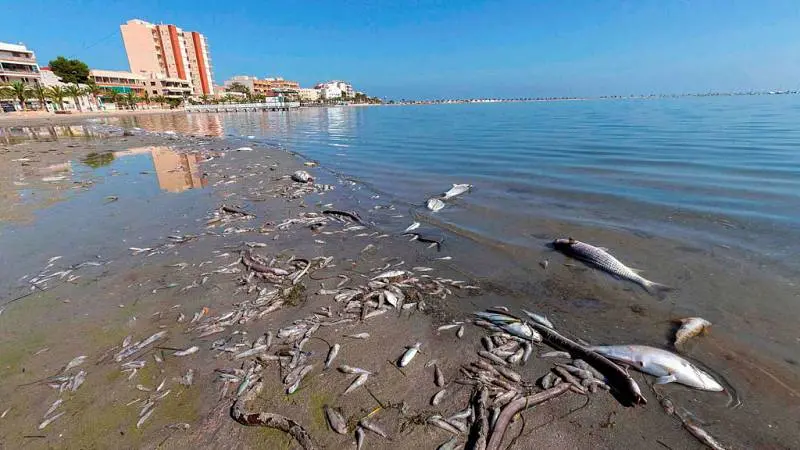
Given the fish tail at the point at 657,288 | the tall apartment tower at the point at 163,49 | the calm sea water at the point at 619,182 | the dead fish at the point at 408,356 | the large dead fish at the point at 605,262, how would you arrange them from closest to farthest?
the dead fish at the point at 408,356, the fish tail at the point at 657,288, the large dead fish at the point at 605,262, the calm sea water at the point at 619,182, the tall apartment tower at the point at 163,49

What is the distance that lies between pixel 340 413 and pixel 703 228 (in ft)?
34.1

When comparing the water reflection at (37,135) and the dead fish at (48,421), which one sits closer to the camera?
the dead fish at (48,421)

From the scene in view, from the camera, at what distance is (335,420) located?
3941 mm

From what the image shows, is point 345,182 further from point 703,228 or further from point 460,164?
point 703,228

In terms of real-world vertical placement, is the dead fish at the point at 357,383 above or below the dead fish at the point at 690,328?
above

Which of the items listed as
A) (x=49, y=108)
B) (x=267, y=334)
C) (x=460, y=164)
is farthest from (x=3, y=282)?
(x=49, y=108)

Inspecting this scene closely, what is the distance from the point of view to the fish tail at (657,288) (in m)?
6.52

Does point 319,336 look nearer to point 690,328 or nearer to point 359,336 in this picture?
point 359,336

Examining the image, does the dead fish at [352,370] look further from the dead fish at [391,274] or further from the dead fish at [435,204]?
the dead fish at [435,204]

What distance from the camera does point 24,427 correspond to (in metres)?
3.88

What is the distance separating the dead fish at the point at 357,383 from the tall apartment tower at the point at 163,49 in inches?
7018

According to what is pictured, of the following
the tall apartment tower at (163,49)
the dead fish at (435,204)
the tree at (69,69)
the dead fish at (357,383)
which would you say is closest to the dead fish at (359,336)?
the dead fish at (357,383)

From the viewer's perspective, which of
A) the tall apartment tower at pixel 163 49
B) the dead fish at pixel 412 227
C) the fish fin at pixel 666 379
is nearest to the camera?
the fish fin at pixel 666 379

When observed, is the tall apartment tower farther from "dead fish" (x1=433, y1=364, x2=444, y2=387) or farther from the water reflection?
"dead fish" (x1=433, y1=364, x2=444, y2=387)
